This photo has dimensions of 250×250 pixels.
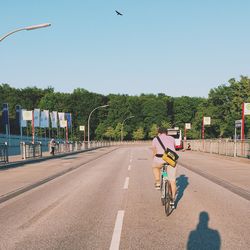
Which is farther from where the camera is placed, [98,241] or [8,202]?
[8,202]

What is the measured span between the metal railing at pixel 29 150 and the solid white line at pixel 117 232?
63.9 ft

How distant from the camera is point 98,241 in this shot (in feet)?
16.8

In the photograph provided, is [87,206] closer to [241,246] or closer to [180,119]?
[241,246]

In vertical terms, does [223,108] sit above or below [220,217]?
above

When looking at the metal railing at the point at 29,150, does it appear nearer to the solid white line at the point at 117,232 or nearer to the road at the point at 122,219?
the road at the point at 122,219

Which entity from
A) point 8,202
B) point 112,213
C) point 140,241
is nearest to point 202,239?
point 140,241

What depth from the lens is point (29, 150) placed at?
26266mm

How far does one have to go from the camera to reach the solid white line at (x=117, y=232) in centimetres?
492

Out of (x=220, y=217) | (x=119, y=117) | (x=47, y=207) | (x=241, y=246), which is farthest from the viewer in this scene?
(x=119, y=117)

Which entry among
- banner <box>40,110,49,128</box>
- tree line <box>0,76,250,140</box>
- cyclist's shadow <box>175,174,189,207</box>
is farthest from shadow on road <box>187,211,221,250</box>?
tree line <box>0,76,250,140</box>

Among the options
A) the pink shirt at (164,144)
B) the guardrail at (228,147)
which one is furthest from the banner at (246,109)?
the pink shirt at (164,144)

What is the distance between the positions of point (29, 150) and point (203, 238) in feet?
74.3

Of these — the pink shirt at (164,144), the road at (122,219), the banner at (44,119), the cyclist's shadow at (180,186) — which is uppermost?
the banner at (44,119)

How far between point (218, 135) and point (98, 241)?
321 ft
